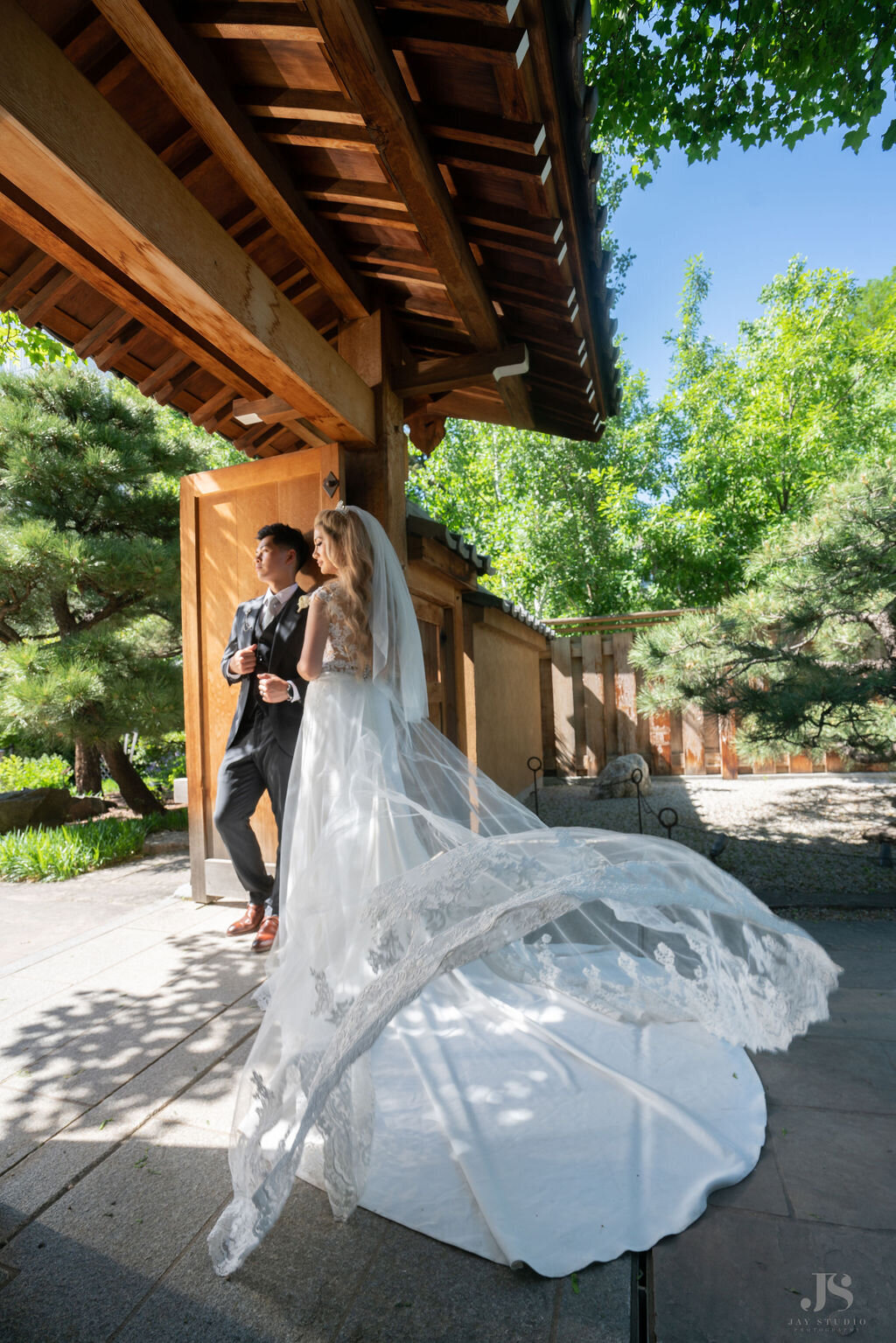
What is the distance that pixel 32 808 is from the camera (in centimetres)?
568

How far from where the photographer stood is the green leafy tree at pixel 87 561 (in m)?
5.25

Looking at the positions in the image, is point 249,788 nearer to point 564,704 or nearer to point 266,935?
point 266,935

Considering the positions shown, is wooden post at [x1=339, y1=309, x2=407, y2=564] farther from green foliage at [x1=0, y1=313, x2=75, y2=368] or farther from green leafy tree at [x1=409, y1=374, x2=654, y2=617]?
green leafy tree at [x1=409, y1=374, x2=654, y2=617]

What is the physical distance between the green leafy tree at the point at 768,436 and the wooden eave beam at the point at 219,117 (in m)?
11.1

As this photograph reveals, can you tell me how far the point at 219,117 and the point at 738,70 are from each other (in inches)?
123

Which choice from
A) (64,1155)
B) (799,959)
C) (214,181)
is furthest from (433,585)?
(64,1155)

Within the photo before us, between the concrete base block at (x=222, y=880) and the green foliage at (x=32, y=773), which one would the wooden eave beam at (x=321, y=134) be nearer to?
the concrete base block at (x=222, y=880)

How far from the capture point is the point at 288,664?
10.1 feet

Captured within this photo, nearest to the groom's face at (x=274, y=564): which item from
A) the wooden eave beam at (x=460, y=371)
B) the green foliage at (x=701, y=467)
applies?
the wooden eave beam at (x=460, y=371)

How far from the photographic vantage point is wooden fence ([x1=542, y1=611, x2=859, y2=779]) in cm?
806

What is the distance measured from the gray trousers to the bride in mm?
616

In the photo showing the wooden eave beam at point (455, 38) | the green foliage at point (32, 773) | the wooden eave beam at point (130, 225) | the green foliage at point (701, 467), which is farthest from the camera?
the green foliage at point (701, 467)

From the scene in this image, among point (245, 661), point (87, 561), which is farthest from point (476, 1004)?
point (87, 561)

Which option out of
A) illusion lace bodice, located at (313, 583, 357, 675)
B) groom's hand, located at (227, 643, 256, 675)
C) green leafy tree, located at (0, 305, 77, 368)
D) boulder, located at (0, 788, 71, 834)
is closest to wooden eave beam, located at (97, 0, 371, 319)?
illusion lace bodice, located at (313, 583, 357, 675)
